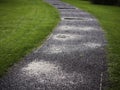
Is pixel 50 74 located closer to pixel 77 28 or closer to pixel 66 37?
pixel 66 37

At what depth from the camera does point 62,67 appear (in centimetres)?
735

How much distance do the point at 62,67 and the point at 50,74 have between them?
677mm

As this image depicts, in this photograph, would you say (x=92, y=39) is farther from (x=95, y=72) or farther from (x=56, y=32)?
(x=95, y=72)

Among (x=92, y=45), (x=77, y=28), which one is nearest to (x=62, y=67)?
(x=92, y=45)

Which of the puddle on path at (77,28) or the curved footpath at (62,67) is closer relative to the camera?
the curved footpath at (62,67)

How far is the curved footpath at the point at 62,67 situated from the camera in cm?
613

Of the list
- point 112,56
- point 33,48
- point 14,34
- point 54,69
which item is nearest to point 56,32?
point 14,34

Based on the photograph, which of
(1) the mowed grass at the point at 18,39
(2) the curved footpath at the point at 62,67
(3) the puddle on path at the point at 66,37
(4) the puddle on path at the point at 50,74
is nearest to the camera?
(2) the curved footpath at the point at 62,67

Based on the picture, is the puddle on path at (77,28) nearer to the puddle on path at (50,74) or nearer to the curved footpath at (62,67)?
the curved footpath at (62,67)

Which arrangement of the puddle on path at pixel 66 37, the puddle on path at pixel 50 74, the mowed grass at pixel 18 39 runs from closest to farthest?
the puddle on path at pixel 50 74
the mowed grass at pixel 18 39
the puddle on path at pixel 66 37

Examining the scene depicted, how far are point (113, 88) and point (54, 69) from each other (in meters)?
1.90

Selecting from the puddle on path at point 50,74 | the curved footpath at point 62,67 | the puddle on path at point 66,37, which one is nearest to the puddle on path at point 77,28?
the puddle on path at point 66,37

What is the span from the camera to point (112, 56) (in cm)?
865

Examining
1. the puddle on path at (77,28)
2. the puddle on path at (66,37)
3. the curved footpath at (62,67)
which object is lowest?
the puddle on path at (77,28)
